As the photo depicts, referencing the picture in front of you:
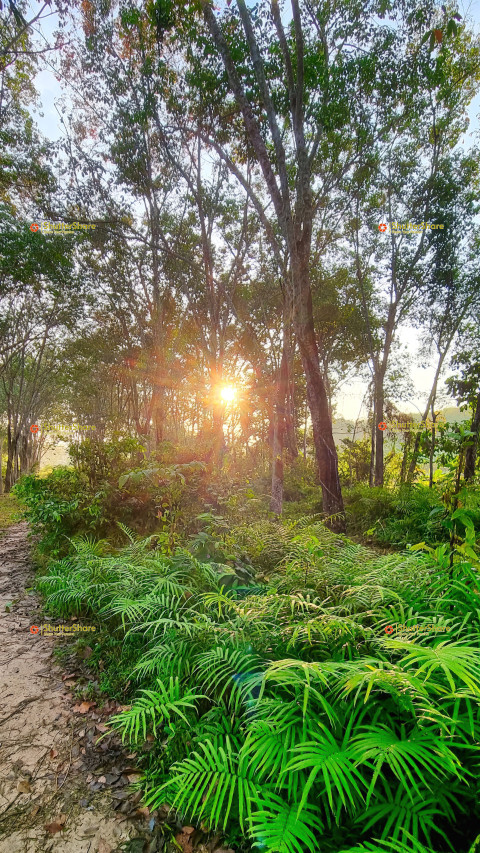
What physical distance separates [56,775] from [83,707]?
63cm

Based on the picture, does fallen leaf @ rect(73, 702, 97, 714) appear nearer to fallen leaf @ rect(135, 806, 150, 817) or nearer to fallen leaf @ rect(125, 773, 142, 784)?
fallen leaf @ rect(125, 773, 142, 784)

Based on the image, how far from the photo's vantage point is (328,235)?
1294 centimetres

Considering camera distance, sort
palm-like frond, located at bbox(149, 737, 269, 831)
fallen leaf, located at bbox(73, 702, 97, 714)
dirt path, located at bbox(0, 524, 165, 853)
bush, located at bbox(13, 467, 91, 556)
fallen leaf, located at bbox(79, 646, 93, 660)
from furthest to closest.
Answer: bush, located at bbox(13, 467, 91, 556) < fallen leaf, located at bbox(79, 646, 93, 660) < fallen leaf, located at bbox(73, 702, 97, 714) < dirt path, located at bbox(0, 524, 165, 853) < palm-like frond, located at bbox(149, 737, 269, 831)

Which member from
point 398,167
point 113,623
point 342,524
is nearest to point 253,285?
point 398,167

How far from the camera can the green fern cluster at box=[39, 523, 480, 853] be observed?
4.57 feet

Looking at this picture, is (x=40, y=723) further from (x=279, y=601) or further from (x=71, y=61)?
(x=71, y=61)

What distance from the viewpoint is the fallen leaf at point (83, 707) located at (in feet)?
9.61

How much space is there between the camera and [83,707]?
117 inches

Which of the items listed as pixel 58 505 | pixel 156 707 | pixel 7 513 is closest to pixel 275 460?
pixel 58 505

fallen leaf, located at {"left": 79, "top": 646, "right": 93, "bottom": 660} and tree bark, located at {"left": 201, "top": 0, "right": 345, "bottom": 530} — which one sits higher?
tree bark, located at {"left": 201, "top": 0, "right": 345, "bottom": 530}

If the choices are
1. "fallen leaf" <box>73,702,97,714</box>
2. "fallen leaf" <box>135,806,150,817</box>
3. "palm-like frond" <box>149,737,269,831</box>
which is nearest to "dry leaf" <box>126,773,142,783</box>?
"fallen leaf" <box>135,806,150,817</box>

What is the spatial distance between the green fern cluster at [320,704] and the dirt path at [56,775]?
20 centimetres

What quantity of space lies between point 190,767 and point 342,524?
5599 millimetres

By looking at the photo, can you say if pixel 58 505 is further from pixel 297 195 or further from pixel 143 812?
pixel 297 195
